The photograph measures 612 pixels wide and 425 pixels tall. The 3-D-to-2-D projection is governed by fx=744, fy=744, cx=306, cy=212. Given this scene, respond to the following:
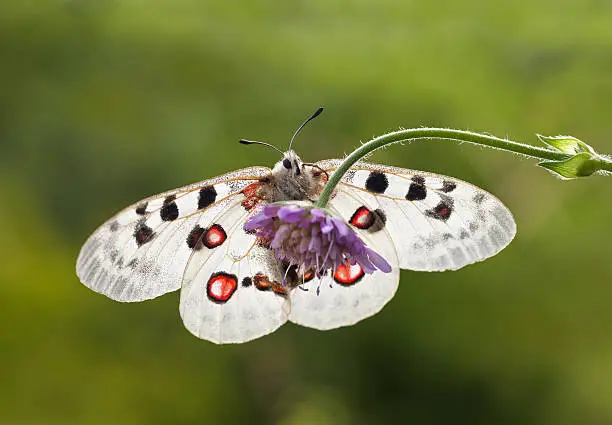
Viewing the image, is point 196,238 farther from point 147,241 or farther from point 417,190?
point 417,190

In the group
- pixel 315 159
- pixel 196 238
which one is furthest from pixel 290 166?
pixel 315 159

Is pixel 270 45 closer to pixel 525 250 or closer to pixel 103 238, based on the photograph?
pixel 525 250

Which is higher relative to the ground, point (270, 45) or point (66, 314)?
point (270, 45)

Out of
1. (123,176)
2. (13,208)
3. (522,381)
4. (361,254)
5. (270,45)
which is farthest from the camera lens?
(270,45)

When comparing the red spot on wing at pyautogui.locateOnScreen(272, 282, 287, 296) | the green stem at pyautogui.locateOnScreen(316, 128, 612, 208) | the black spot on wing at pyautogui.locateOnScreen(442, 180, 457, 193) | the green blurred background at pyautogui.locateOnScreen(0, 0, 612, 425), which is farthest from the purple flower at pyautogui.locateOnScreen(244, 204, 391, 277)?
the green blurred background at pyautogui.locateOnScreen(0, 0, 612, 425)

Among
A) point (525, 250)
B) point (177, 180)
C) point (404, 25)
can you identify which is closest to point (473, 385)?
point (525, 250)

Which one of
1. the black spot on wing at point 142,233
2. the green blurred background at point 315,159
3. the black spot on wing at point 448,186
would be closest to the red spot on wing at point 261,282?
the black spot on wing at point 142,233

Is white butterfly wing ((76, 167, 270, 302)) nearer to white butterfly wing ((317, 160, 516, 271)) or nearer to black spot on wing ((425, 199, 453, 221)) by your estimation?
white butterfly wing ((317, 160, 516, 271))
